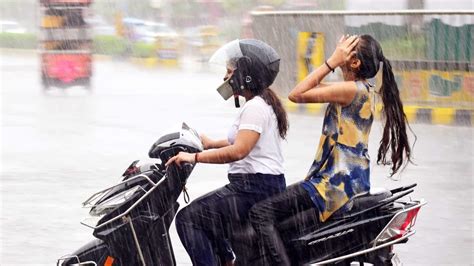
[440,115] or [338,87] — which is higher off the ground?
[338,87]

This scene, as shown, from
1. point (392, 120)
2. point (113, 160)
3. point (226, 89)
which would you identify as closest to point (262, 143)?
point (226, 89)

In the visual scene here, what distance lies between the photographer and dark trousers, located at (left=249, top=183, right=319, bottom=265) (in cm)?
486

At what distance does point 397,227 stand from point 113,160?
6.96 meters

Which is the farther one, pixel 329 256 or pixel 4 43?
pixel 4 43

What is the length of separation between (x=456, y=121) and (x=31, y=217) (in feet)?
28.0

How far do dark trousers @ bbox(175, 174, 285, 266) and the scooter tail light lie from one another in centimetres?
54

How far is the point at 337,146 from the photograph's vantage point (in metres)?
4.92

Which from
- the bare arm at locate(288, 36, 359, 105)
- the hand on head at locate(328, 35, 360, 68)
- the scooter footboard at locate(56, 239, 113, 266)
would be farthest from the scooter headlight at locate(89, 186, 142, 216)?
the hand on head at locate(328, 35, 360, 68)

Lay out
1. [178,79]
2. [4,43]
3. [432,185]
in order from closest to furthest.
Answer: [432,185] < [178,79] < [4,43]

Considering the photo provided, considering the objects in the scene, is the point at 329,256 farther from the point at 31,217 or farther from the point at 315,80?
the point at 31,217

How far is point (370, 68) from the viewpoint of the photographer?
4.92 m

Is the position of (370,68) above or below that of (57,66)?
above

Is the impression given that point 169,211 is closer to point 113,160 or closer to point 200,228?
point 200,228

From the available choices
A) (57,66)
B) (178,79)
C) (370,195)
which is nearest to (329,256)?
(370,195)
